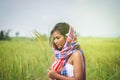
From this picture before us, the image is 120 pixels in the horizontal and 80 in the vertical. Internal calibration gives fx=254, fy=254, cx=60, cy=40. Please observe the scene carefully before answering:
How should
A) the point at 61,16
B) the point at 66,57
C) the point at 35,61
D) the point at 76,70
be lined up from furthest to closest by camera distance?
the point at 61,16 → the point at 35,61 → the point at 66,57 → the point at 76,70

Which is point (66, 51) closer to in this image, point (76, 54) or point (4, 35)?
point (76, 54)

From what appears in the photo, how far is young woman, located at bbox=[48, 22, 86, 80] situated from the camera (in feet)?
5.36

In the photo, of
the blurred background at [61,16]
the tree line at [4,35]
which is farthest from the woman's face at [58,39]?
the tree line at [4,35]

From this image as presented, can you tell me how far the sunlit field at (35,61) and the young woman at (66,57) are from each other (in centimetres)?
84

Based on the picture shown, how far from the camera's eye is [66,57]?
1792 mm

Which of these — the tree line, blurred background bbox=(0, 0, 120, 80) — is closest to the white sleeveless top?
blurred background bbox=(0, 0, 120, 80)

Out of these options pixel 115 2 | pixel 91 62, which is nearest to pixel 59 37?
pixel 91 62

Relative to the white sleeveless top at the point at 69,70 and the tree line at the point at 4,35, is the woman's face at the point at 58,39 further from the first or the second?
the tree line at the point at 4,35

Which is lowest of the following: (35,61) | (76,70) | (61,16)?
(35,61)

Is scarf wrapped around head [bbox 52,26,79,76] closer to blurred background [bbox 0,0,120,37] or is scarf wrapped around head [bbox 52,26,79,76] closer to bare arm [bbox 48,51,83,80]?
bare arm [bbox 48,51,83,80]

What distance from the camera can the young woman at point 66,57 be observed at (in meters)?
1.63

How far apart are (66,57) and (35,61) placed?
1.06 metres

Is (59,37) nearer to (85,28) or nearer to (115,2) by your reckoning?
(85,28)

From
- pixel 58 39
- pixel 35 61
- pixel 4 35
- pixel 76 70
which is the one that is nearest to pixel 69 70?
pixel 76 70
